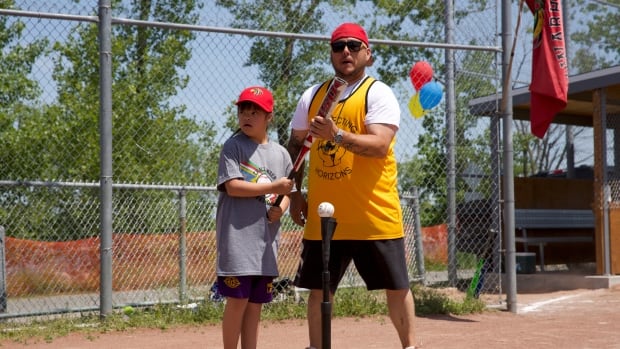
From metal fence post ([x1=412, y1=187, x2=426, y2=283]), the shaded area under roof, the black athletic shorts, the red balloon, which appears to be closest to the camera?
the black athletic shorts

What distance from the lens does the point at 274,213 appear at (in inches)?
180

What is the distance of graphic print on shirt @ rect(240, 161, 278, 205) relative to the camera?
4.54m

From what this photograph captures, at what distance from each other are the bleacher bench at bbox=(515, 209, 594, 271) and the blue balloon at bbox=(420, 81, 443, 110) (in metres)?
4.67

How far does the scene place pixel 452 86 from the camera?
10047 millimetres

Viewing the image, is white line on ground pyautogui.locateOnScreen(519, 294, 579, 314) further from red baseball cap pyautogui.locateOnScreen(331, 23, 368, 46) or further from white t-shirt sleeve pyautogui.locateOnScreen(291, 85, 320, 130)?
red baseball cap pyautogui.locateOnScreen(331, 23, 368, 46)

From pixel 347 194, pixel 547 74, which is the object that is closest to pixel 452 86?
pixel 547 74

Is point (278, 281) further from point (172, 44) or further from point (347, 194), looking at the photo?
point (172, 44)

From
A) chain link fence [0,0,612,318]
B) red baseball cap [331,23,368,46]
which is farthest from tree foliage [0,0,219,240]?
red baseball cap [331,23,368,46]

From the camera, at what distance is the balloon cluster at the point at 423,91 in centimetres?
935

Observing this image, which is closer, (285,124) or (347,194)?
(347,194)

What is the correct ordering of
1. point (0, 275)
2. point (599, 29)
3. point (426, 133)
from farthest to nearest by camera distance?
1. point (599, 29)
2. point (426, 133)
3. point (0, 275)

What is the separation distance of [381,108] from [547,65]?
430 centimetres

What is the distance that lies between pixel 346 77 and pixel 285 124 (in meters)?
5.51

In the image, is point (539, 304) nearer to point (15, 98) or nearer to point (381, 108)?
point (381, 108)
